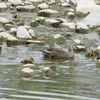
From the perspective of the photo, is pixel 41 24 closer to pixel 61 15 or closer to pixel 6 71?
pixel 61 15

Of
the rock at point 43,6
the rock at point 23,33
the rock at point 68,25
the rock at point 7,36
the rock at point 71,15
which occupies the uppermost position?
the rock at point 7,36

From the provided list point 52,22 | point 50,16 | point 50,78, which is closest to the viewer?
point 50,78

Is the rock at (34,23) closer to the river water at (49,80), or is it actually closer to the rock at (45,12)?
the rock at (45,12)

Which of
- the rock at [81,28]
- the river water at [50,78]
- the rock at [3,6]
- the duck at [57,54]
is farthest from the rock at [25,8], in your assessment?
the duck at [57,54]

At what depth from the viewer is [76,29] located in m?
18.6

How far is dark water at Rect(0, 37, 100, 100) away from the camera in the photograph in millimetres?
9930

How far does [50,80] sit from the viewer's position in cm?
1155

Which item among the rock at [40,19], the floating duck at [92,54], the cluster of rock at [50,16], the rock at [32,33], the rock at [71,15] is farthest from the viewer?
the rock at [71,15]

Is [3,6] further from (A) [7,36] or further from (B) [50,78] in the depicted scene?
(B) [50,78]

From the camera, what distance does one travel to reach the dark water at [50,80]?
9.93 m

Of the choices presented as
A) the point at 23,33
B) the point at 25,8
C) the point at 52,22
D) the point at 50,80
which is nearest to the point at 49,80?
the point at 50,80

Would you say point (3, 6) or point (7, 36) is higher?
point (7, 36)

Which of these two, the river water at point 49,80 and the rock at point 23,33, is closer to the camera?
the river water at point 49,80

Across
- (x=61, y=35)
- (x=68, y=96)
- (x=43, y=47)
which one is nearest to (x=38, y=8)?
(x=61, y=35)
